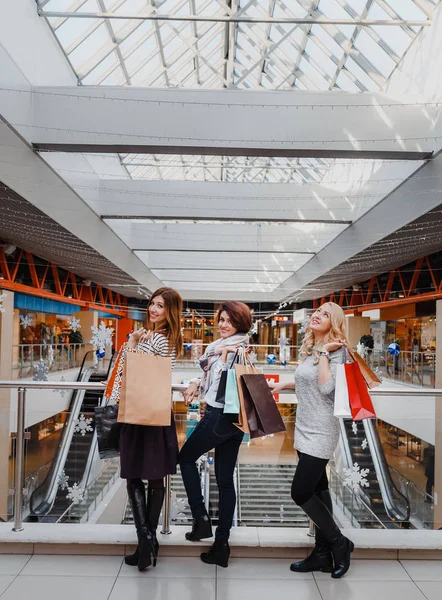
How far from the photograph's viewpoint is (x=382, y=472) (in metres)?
3.98

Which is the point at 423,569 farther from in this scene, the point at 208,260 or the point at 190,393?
the point at 208,260

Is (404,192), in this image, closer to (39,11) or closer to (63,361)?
(39,11)

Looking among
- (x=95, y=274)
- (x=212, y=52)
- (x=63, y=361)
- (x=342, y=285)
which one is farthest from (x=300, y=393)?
(x=342, y=285)

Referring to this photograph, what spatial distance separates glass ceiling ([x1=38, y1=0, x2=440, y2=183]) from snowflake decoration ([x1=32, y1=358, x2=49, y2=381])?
5593 millimetres

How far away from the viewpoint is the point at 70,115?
7453 mm

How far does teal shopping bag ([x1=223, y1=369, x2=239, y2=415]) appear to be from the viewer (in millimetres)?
2664

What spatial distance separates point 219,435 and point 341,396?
69cm

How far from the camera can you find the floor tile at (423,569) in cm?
274

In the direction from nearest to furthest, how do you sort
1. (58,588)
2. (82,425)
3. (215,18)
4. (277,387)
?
(58,588) → (277,387) → (82,425) → (215,18)

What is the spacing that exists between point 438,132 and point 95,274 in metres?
13.5

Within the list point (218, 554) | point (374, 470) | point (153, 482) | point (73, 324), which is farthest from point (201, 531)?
point (73, 324)

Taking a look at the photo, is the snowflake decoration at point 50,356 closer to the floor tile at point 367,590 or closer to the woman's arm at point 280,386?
the woman's arm at point 280,386

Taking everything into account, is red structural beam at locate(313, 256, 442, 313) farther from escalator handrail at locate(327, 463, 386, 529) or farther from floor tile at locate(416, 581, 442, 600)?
floor tile at locate(416, 581, 442, 600)

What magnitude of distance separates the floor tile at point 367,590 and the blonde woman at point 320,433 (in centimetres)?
8
